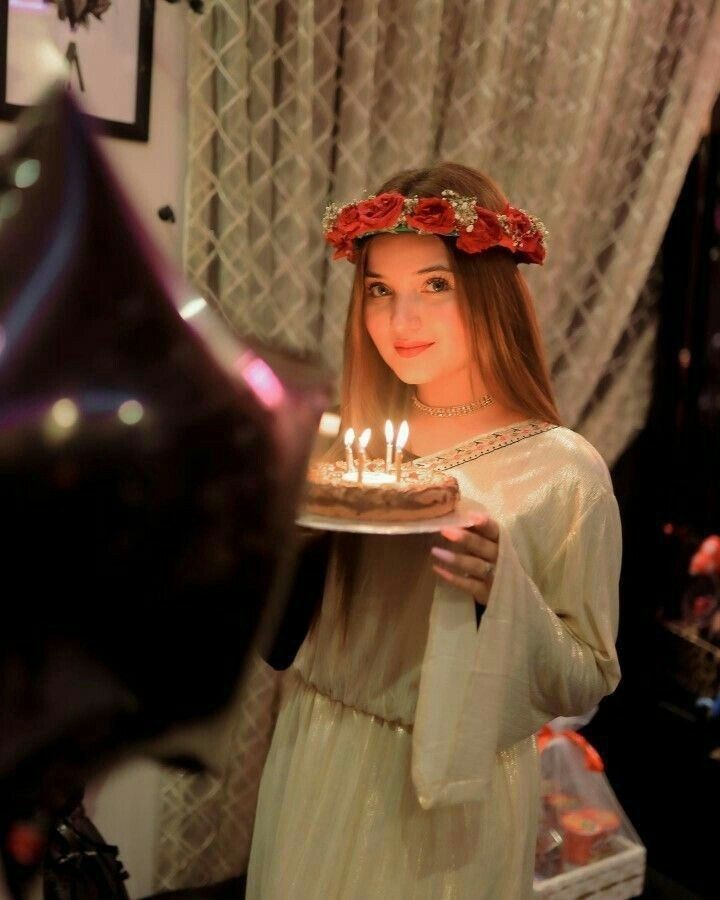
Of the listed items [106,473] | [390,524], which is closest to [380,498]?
[390,524]

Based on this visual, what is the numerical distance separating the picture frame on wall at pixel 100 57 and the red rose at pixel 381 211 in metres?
0.58

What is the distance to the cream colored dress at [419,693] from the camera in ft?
3.65

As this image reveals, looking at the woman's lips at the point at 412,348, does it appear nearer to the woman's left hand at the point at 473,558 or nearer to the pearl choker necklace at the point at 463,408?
the pearl choker necklace at the point at 463,408

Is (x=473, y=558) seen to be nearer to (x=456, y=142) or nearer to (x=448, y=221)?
(x=448, y=221)

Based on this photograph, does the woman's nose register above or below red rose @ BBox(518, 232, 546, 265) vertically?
below

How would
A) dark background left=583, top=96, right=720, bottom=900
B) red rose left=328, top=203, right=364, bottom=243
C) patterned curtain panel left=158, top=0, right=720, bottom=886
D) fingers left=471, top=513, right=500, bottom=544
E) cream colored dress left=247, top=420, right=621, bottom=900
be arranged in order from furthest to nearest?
dark background left=583, top=96, right=720, bottom=900 → patterned curtain panel left=158, top=0, right=720, bottom=886 → red rose left=328, top=203, right=364, bottom=243 → cream colored dress left=247, top=420, right=621, bottom=900 → fingers left=471, top=513, right=500, bottom=544

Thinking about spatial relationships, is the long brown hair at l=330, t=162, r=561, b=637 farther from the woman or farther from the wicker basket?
the wicker basket

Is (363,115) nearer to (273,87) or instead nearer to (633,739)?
(273,87)

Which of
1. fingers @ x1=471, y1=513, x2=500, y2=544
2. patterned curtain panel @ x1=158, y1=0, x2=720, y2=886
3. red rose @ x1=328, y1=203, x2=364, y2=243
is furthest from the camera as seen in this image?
patterned curtain panel @ x1=158, y1=0, x2=720, y2=886

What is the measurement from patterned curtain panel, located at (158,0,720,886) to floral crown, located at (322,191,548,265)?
0.52 m

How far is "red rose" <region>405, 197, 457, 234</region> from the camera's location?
116cm

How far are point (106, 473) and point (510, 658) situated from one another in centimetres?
77

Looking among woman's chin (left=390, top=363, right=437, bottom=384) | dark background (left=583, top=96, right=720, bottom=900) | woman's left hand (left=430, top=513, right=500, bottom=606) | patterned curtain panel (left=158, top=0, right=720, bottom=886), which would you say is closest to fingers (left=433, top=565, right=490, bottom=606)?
woman's left hand (left=430, top=513, right=500, bottom=606)

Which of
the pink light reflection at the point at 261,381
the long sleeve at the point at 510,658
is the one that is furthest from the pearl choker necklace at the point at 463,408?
the pink light reflection at the point at 261,381
